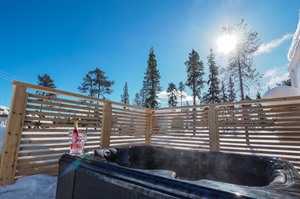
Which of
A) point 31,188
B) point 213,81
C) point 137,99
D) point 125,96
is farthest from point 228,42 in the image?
point 137,99

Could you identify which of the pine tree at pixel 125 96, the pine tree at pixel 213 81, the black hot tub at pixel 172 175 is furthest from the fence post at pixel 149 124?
the pine tree at pixel 125 96

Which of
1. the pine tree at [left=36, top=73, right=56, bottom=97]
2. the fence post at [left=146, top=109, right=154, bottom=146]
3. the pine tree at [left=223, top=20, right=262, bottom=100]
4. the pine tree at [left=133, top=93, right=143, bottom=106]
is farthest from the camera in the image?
the pine tree at [left=133, top=93, right=143, bottom=106]

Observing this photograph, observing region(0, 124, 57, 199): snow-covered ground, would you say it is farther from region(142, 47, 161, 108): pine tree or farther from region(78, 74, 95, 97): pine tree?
region(78, 74, 95, 97): pine tree

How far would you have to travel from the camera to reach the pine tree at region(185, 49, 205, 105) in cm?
1399

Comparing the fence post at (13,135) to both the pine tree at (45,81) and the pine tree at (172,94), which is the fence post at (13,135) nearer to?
the pine tree at (45,81)

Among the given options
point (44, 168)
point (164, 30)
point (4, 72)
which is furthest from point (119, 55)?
point (4, 72)

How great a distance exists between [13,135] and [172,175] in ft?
7.31

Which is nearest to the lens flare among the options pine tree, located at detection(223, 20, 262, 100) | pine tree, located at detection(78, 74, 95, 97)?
pine tree, located at detection(223, 20, 262, 100)

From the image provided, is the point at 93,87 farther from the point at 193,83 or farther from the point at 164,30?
the point at 164,30

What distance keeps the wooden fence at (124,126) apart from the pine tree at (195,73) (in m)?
10.1

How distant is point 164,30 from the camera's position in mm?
5184

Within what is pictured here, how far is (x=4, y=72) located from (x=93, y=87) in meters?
9.79

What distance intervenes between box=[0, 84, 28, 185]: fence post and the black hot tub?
43.0 inches

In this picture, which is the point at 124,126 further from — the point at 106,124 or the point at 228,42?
the point at 228,42
